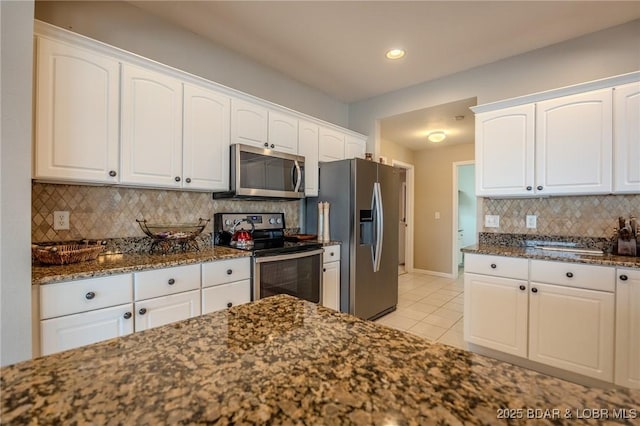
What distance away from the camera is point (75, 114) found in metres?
1.73

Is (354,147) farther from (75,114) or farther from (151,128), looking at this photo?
(75,114)

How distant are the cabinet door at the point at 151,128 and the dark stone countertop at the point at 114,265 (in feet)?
1.70

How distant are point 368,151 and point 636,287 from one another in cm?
281

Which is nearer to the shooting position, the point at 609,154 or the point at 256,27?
the point at 609,154

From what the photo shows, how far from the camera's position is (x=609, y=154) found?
2186mm

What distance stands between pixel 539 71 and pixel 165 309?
3.61 m

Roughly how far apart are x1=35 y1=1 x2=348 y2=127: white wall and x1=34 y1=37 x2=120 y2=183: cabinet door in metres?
0.52

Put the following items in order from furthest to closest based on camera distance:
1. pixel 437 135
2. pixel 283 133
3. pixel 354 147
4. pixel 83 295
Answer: pixel 437 135, pixel 354 147, pixel 283 133, pixel 83 295

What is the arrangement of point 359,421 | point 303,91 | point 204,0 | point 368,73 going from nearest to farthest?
point 359,421 → point 204,0 → point 368,73 → point 303,91

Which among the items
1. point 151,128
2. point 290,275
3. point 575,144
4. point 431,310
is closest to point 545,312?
point 575,144

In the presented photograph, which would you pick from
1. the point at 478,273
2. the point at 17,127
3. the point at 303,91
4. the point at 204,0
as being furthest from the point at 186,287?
the point at 303,91

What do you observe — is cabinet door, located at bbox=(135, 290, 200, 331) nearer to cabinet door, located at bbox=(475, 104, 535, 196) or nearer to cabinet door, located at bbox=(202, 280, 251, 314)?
cabinet door, located at bbox=(202, 280, 251, 314)

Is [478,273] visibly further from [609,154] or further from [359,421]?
[359,421]

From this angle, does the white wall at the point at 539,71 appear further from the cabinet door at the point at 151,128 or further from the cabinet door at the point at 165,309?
the cabinet door at the point at 165,309
